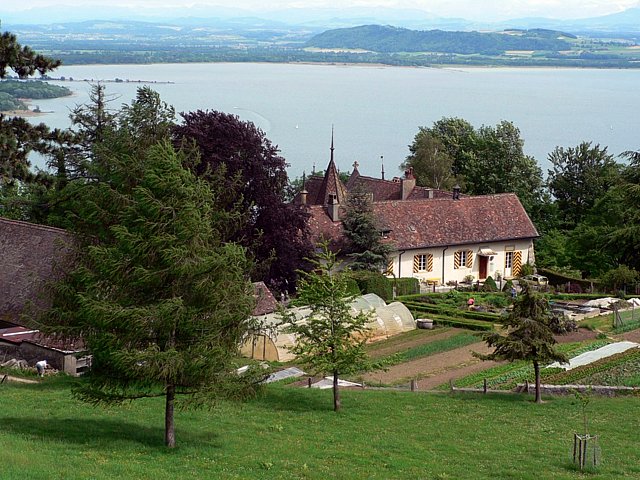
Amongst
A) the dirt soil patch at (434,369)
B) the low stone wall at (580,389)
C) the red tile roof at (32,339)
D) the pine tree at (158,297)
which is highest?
the pine tree at (158,297)

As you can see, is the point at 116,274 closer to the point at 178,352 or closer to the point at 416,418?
the point at 178,352

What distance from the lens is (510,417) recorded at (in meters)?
24.7

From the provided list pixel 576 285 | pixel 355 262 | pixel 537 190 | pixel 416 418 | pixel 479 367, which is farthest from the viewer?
pixel 537 190

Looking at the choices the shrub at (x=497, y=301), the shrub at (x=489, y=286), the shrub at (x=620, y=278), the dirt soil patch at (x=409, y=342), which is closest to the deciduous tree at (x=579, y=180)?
the shrub at (x=620, y=278)

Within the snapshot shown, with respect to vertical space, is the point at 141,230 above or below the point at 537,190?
above

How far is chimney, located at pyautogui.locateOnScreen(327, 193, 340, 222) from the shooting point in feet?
174

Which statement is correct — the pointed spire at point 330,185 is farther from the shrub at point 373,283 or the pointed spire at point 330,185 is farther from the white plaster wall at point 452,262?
the shrub at point 373,283

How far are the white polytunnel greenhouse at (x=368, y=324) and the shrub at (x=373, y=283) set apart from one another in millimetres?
2994

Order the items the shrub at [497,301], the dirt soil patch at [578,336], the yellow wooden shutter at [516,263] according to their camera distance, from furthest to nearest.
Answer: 1. the yellow wooden shutter at [516,263]
2. the shrub at [497,301]
3. the dirt soil patch at [578,336]

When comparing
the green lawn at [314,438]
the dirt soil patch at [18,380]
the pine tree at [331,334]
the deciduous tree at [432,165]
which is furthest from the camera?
the deciduous tree at [432,165]

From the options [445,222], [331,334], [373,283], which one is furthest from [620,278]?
[331,334]

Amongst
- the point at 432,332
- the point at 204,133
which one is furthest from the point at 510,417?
the point at 204,133

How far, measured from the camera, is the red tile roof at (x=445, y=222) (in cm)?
5278

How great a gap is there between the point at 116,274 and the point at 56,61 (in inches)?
483
